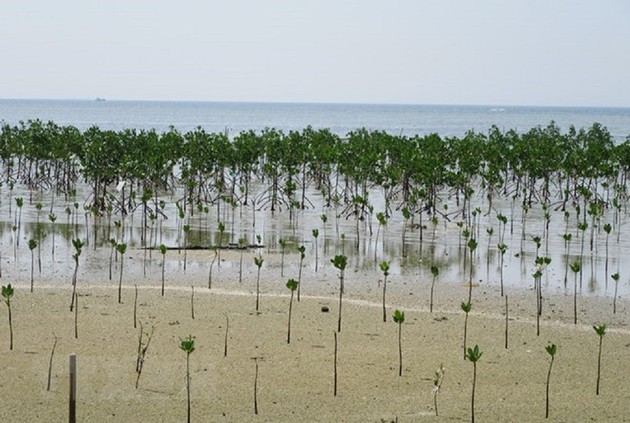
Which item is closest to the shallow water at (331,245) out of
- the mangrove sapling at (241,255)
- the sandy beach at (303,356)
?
the mangrove sapling at (241,255)

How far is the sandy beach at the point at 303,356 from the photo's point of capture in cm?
766

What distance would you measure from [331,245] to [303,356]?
27.9ft

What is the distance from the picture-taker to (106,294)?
12055mm

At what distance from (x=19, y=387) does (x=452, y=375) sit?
3950 mm

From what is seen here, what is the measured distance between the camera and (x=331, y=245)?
17.6m

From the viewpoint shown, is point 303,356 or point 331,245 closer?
point 303,356

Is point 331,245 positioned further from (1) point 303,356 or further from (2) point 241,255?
(1) point 303,356

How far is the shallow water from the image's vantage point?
14.4 m

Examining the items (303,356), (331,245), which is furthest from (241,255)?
(303,356)

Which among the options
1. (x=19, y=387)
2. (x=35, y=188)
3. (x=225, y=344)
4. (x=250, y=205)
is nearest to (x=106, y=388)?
(x=19, y=387)

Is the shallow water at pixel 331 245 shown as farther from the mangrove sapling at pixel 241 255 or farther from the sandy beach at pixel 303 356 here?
the sandy beach at pixel 303 356

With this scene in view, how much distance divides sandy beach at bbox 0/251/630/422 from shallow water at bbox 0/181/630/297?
4.33ft

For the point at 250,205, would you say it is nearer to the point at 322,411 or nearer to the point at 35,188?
the point at 35,188

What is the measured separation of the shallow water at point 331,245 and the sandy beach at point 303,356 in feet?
4.33
